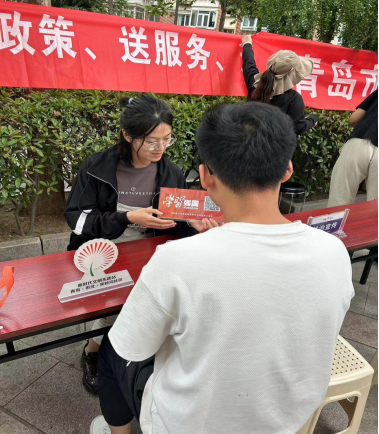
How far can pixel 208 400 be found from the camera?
0.89 m

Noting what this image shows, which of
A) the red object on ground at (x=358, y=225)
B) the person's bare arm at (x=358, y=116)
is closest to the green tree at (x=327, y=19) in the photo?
the person's bare arm at (x=358, y=116)

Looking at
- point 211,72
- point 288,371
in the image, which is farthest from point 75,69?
point 288,371

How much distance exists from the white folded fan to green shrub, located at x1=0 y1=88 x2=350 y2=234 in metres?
1.42

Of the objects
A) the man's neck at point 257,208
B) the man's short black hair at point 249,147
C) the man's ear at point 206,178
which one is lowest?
the man's neck at point 257,208

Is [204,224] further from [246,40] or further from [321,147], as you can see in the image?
[321,147]

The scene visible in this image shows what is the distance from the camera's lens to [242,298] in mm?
773

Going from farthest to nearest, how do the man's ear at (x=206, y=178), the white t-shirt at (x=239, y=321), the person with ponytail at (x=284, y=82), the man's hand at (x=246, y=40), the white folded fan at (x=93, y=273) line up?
the man's hand at (x=246, y=40)
the person with ponytail at (x=284, y=82)
the white folded fan at (x=93, y=273)
the man's ear at (x=206, y=178)
the white t-shirt at (x=239, y=321)

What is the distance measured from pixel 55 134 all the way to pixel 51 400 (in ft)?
6.72

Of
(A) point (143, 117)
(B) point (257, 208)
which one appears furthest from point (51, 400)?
(B) point (257, 208)

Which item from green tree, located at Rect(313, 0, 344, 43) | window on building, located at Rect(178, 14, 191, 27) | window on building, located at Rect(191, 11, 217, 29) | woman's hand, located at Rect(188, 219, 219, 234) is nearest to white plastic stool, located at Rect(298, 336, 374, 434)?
woman's hand, located at Rect(188, 219, 219, 234)

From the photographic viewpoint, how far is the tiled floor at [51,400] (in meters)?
1.77

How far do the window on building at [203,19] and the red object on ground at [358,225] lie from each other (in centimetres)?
1674

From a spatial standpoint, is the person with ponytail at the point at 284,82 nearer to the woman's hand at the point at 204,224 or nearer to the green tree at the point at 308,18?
the green tree at the point at 308,18

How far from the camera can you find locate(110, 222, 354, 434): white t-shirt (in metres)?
0.78
